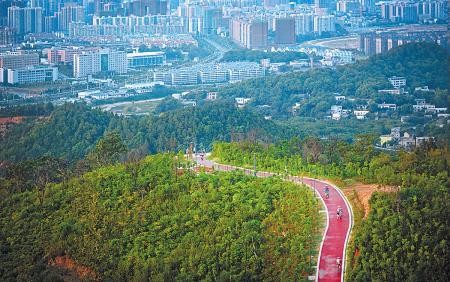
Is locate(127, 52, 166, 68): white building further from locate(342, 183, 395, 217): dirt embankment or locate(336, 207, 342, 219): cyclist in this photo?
locate(336, 207, 342, 219): cyclist

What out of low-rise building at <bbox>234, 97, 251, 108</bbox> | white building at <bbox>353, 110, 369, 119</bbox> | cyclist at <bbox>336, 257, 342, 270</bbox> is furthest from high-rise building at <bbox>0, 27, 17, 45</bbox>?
cyclist at <bbox>336, 257, 342, 270</bbox>

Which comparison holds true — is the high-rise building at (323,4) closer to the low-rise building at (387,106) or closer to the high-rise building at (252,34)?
the high-rise building at (252,34)

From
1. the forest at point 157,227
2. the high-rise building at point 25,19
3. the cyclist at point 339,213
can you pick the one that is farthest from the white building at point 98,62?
the cyclist at point 339,213

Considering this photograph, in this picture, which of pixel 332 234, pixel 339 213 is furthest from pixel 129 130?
pixel 332 234

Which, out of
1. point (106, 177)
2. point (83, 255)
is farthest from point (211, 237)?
point (106, 177)

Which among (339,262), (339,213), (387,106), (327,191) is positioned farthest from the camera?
(387,106)

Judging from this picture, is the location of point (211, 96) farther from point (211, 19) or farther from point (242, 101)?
point (211, 19)
